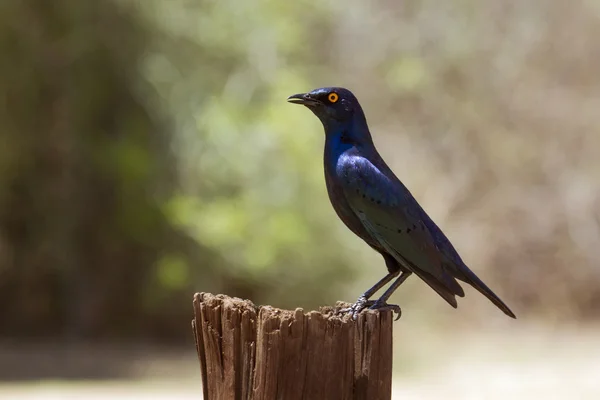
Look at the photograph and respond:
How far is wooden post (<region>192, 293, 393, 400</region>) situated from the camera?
12.3 ft

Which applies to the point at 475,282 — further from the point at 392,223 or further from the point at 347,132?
the point at 347,132

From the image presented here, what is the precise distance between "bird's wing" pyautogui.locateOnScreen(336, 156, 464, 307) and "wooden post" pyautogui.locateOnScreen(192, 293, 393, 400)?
42cm

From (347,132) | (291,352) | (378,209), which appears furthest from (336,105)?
(291,352)

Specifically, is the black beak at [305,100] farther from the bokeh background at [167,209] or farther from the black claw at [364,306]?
the bokeh background at [167,209]

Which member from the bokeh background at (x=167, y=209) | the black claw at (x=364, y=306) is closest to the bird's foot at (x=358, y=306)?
the black claw at (x=364, y=306)

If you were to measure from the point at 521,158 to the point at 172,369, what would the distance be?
7779mm

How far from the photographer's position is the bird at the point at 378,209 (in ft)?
14.2

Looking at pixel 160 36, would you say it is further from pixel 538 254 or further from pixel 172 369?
pixel 538 254

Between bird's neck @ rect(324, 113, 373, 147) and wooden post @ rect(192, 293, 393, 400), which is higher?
bird's neck @ rect(324, 113, 373, 147)

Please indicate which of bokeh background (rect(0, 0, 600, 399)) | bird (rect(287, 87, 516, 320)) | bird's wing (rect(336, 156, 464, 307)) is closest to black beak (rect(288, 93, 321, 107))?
bird (rect(287, 87, 516, 320))

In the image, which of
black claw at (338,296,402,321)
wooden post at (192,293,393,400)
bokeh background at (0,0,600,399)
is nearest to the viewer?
wooden post at (192,293,393,400)

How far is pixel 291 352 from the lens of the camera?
3.76 m

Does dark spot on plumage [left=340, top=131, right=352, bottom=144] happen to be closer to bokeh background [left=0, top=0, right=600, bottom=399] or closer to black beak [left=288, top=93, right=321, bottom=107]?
black beak [left=288, top=93, right=321, bottom=107]

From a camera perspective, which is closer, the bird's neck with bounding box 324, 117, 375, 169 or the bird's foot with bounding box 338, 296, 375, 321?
the bird's foot with bounding box 338, 296, 375, 321
